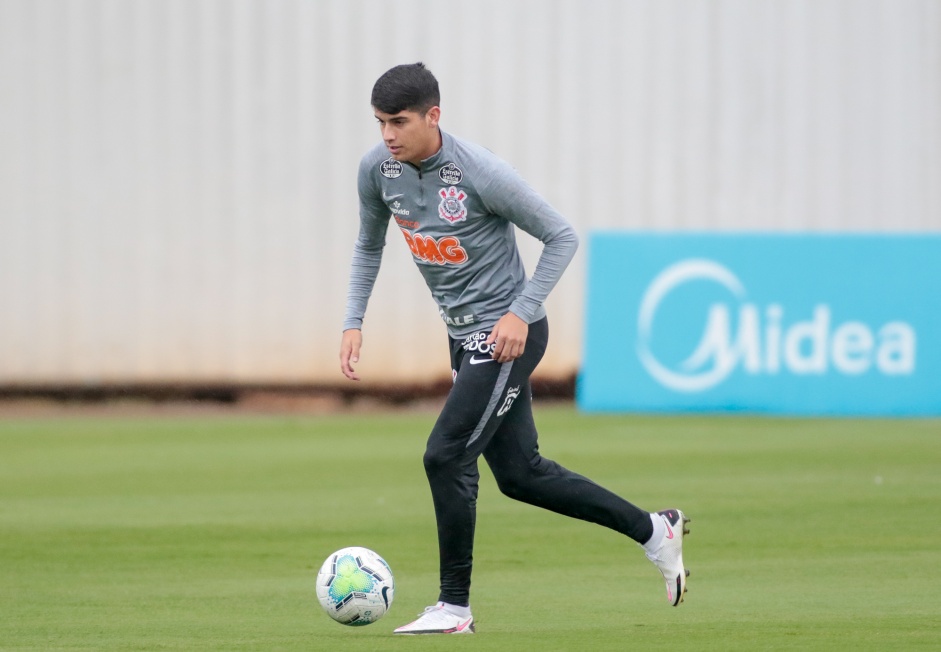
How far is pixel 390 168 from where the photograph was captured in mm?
5895

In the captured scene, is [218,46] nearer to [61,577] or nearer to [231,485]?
[231,485]

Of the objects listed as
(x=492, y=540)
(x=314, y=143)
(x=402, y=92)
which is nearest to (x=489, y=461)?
(x=402, y=92)

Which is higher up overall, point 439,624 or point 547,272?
point 547,272

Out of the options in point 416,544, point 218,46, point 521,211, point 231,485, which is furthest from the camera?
point 218,46

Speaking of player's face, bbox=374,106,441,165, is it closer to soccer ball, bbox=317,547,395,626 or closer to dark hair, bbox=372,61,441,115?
dark hair, bbox=372,61,441,115

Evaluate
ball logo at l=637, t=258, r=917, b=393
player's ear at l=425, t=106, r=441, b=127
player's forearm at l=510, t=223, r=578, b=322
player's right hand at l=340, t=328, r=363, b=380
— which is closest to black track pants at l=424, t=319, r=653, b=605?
player's forearm at l=510, t=223, r=578, b=322

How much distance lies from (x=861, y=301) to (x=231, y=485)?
24.3ft

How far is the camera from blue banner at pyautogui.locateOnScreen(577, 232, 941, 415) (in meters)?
15.1

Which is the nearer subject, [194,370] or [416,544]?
[416,544]

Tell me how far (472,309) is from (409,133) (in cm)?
75

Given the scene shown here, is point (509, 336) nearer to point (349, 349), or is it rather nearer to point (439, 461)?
point (439, 461)

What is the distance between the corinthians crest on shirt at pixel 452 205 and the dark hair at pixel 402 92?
0.33 metres

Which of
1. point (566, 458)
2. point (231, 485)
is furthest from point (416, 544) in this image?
point (566, 458)

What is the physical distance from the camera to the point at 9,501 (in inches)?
390
